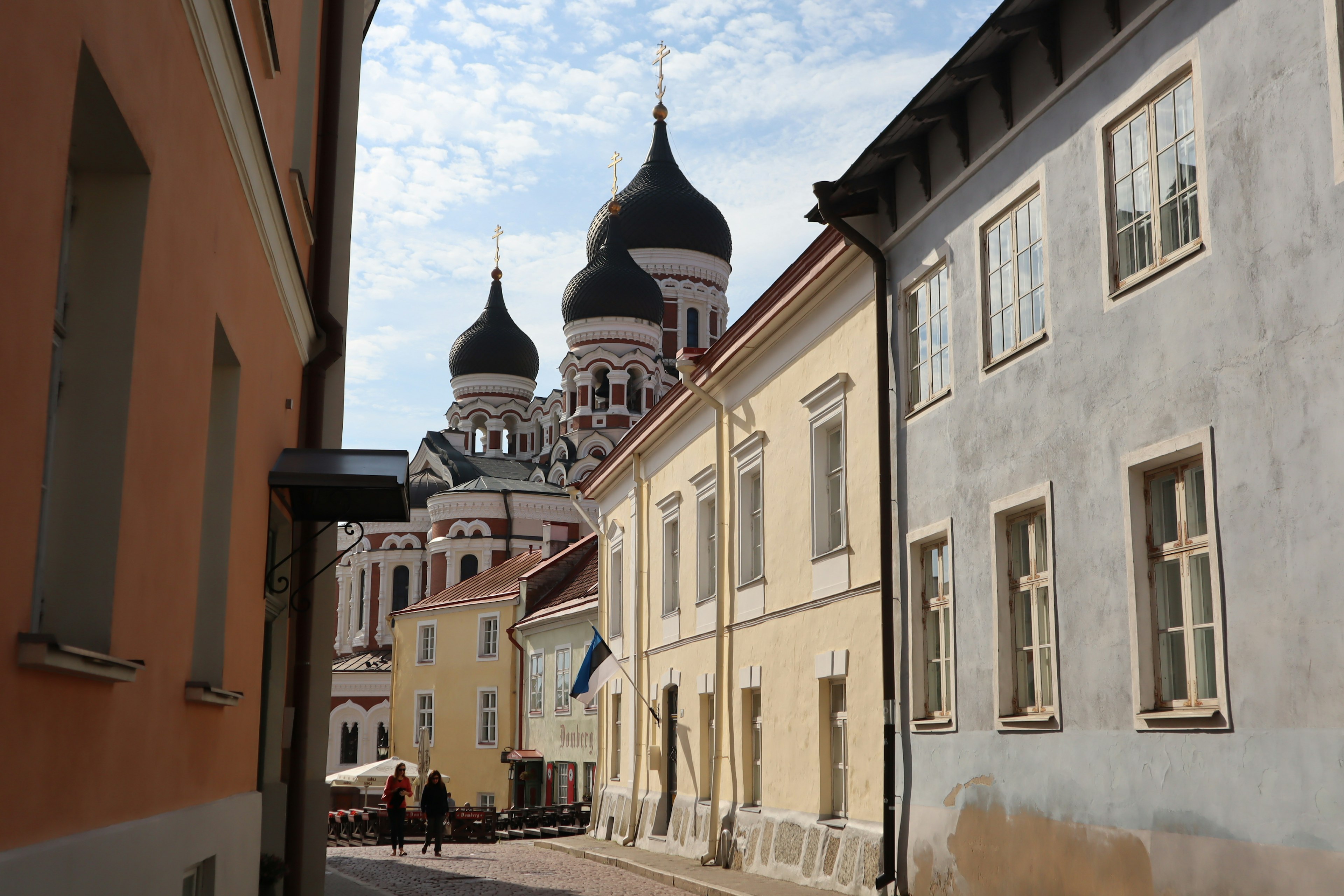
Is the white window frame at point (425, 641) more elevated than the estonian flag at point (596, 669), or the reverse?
the white window frame at point (425, 641)

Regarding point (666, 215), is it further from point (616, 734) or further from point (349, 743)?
point (616, 734)

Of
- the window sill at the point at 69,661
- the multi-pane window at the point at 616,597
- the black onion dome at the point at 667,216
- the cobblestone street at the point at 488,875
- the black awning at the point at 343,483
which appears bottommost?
the cobblestone street at the point at 488,875

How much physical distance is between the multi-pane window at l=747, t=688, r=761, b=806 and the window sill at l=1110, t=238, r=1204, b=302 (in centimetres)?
925

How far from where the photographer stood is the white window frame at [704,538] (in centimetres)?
2038

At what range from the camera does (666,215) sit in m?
68.4

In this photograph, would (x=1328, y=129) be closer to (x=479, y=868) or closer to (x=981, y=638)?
(x=981, y=638)

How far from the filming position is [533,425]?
75.9 m

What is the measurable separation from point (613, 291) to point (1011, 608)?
53.8 m

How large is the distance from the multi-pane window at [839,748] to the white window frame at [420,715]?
31.6 meters

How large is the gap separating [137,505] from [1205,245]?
6.32 m

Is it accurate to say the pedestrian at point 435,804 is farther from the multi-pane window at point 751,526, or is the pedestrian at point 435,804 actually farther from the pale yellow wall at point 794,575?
the multi-pane window at point 751,526

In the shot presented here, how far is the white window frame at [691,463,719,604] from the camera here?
2038 cm

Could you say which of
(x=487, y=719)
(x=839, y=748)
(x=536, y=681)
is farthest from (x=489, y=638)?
(x=839, y=748)

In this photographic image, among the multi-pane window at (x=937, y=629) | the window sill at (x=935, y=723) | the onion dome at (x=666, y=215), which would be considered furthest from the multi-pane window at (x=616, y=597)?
the onion dome at (x=666, y=215)
